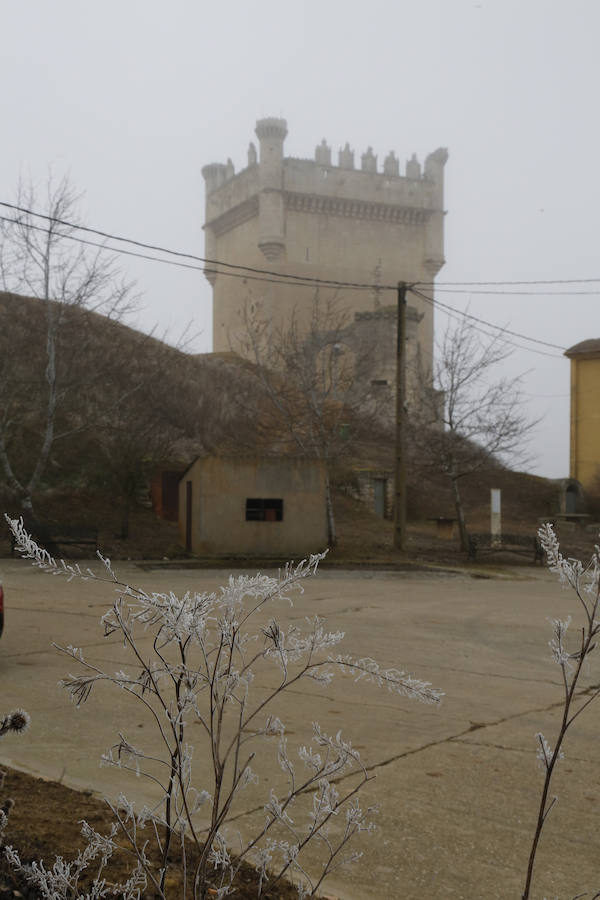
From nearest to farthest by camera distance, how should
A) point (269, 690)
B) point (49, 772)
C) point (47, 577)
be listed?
point (49, 772)
point (269, 690)
point (47, 577)

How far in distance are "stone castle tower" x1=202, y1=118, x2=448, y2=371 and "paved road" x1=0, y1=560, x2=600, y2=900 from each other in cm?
5213

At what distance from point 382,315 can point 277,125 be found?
729 inches

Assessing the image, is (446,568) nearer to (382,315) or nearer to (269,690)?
(269,690)

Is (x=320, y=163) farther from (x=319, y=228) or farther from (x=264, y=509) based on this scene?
(x=264, y=509)

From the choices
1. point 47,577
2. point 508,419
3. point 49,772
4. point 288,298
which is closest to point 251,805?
point 49,772

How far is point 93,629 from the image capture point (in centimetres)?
1073

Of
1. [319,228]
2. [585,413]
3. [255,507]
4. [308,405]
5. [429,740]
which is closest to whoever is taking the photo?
[429,740]

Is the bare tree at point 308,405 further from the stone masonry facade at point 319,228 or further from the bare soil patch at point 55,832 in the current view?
the stone masonry facade at point 319,228

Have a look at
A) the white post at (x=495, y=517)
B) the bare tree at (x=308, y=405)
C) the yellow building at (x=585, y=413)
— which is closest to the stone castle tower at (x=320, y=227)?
the yellow building at (x=585, y=413)

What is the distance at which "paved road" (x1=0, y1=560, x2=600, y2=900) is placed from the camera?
380 cm

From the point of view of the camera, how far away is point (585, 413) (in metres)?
42.6

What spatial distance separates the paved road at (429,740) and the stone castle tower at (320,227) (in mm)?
52134

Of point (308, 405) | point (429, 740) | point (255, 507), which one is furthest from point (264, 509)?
point (429, 740)

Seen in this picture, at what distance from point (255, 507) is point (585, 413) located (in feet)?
81.0
